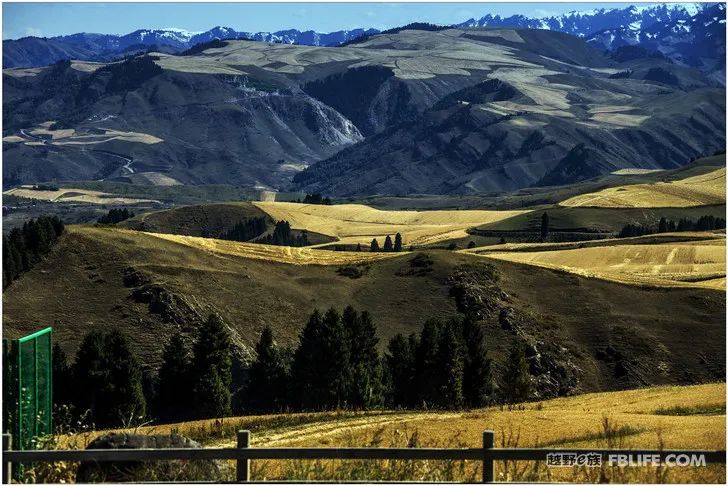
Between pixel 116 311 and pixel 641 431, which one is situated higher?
pixel 641 431

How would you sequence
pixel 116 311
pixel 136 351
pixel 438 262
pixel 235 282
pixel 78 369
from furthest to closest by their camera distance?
1. pixel 438 262
2. pixel 235 282
3. pixel 116 311
4. pixel 136 351
5. pixel 78 369

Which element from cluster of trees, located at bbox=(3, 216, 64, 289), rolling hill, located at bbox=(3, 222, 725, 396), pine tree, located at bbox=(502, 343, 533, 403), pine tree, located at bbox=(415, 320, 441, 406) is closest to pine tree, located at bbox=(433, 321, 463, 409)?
pine tree, located at bbox=(415, 320, 441, 406)

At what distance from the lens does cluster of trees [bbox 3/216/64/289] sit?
136 metres

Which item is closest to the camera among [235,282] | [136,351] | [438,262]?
[136,351]

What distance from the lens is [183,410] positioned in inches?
4038

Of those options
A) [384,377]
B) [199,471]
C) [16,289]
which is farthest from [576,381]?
[199,471]

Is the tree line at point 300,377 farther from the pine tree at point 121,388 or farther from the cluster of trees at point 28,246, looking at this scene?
the cluster of trees at point 28,246

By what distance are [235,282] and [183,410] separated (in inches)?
1767

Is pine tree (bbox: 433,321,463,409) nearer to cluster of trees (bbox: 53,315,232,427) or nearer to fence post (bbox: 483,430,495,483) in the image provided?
cluster of trees (bbox: 53,315,232,427)

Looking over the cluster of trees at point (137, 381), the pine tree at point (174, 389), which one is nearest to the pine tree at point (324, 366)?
the cluster of trees at point (137, 381)

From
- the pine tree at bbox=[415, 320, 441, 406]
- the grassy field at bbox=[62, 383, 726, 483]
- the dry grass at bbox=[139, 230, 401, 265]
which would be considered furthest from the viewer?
the dry grass at bbox=[139, 230, 401, 265]

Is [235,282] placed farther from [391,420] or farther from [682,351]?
[391,420]

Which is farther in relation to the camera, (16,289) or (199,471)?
(16,289)

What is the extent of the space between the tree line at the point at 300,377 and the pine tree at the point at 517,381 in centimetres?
11
